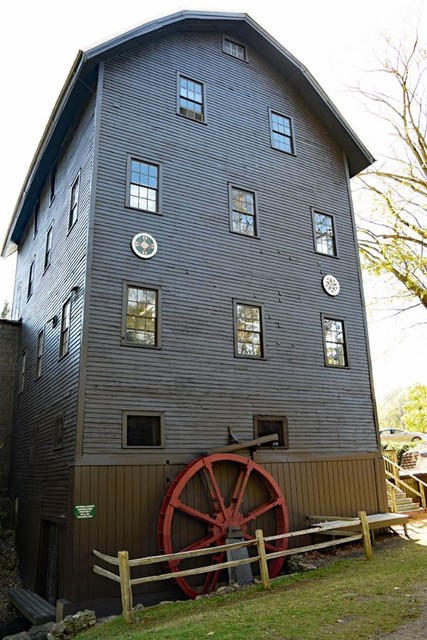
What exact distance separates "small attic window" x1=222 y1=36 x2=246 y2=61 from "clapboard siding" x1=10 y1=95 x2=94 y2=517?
16.7 ft

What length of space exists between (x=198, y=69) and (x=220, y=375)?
8.78 meters

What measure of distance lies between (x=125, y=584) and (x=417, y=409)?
3132 cm

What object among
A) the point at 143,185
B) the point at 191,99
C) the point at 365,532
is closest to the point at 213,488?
the point at 365,532

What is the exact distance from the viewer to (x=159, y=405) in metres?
11.4

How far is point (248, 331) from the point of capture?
13.4 metres

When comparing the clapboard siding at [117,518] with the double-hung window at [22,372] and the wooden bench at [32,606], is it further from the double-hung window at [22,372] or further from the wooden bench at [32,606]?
the double-hung window at [22,372]

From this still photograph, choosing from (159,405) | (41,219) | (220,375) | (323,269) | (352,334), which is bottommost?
(159,405)

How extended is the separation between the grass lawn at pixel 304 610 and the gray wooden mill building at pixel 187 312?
178cm

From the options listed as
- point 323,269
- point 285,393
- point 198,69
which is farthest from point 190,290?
point 198,69

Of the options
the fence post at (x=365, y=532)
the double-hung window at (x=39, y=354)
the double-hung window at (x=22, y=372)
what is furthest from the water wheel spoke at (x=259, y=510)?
the double-hung window at (x=22, y=372)

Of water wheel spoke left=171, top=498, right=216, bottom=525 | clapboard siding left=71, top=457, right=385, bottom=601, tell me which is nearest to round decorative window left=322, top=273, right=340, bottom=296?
clapboard siding left=71, top=457, right=385, bottom=601

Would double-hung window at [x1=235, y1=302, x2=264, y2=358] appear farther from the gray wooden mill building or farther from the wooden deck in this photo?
the wooden deck

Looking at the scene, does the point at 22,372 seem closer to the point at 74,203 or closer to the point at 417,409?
the point at 74,203

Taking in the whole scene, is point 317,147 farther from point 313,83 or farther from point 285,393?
point 285,393
